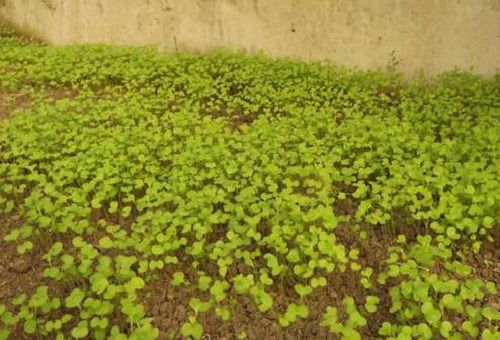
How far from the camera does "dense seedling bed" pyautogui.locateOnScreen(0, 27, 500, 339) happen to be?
294 centimetres

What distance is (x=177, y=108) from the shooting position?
20.1ft

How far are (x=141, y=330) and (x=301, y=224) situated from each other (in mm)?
1406

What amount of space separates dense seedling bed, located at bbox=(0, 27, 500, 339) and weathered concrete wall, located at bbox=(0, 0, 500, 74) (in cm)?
38

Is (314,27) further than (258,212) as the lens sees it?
Yes

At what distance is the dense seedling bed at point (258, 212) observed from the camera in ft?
9.64

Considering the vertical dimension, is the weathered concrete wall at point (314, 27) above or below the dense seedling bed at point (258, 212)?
above

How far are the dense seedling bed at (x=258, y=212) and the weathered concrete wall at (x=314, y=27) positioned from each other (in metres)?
0.38

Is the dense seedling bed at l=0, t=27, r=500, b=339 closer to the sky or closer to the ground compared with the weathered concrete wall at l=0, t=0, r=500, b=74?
closer to the ground

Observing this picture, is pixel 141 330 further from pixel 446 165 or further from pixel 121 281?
pixel 446 165

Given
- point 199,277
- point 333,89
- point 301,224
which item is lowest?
point 199,277

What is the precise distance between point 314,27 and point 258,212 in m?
4.16

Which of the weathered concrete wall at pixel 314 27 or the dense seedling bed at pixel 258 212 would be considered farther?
the weathered concrete wall at pixel 314 27

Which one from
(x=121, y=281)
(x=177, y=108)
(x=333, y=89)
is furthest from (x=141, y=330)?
(x=333, y=89)

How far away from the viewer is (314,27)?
7023 mm
